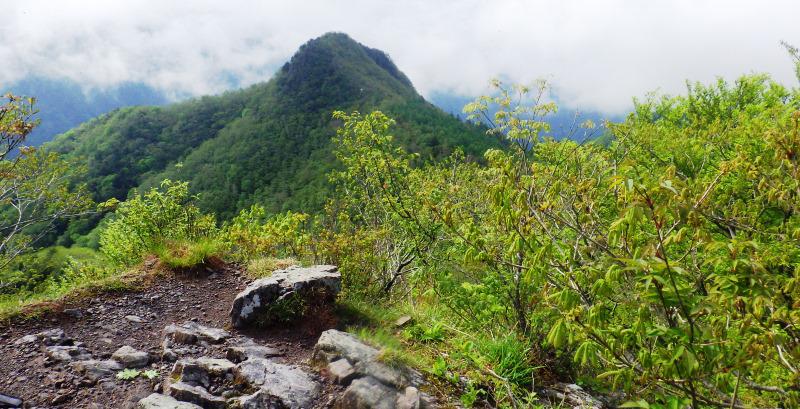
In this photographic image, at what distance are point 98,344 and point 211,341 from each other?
5.15ft

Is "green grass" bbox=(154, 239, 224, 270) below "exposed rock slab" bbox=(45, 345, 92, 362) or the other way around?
the other way around

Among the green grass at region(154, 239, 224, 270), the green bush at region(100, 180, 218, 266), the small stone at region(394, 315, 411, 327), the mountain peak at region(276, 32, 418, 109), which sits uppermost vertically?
the mountain peak at region(276, 32, 418, 109)

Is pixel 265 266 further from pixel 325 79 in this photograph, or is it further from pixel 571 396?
pixel 325 79

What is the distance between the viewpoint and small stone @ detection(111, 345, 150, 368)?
18.5 ft

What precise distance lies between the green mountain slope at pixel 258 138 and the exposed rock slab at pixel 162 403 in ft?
283

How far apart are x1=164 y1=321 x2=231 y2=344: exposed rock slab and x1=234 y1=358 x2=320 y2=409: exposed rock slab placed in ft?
4.18

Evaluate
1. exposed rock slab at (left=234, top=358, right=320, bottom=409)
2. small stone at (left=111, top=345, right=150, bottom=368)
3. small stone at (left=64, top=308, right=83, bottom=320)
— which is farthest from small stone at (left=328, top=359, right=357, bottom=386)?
small stone at (left=64, top=308, right=83, bottom=320)

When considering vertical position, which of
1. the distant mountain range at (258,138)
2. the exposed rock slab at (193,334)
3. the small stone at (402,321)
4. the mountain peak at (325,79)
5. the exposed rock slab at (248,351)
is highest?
the mountain peak at (325,79)

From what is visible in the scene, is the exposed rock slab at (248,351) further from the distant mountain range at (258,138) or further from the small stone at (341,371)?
the distant mountain range at (258,138)

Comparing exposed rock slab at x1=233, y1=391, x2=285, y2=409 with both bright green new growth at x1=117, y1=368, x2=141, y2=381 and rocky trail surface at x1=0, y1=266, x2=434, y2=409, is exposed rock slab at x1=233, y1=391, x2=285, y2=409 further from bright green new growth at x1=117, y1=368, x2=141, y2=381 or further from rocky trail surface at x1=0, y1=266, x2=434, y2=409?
bright green new growth at x1=117, y1=368, x2=141, y2=381

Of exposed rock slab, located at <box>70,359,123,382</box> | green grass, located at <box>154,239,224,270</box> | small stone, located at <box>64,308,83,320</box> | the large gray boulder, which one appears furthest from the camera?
green grass, located at <box>154,239,224,270</box>

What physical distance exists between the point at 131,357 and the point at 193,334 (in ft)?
2.75

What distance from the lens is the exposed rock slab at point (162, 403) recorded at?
452cm

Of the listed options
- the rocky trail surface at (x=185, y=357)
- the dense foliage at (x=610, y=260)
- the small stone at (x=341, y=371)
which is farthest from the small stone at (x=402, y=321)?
the small stone at (x=341, y=371)
